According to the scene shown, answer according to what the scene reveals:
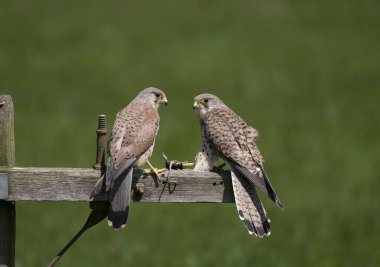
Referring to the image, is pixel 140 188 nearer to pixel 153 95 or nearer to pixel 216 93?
pixel 153 95

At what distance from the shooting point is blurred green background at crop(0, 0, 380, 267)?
28.2ft

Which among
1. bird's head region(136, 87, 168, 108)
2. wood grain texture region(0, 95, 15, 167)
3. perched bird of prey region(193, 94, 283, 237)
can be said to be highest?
wood grain texture region(0, 95, 15, 167)

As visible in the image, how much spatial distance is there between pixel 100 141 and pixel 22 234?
5.08m

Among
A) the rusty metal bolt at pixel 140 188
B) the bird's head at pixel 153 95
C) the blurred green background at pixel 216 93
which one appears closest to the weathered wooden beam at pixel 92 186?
the rusty metal bolt at pixel 140 188

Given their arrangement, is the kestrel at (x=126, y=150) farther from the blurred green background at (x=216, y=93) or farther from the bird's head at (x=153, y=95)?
the blurred green background at (x=216, y=93)

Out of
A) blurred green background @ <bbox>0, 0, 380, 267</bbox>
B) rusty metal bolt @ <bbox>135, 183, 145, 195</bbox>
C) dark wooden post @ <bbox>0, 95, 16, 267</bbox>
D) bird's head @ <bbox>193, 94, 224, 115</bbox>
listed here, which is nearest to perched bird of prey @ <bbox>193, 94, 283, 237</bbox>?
bird's head @ <bbox>193, 94, 224, 115</bbox>

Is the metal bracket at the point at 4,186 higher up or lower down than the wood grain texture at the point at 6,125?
lower down

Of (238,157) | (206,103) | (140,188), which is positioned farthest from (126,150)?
(206,103)

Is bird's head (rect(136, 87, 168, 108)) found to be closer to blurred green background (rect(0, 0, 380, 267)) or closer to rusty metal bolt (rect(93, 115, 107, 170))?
rusty metal bolt (rect(93, 115, 107, 170))

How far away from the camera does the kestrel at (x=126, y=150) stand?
3.65 metres

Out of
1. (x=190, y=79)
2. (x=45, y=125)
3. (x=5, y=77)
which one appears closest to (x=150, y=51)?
(x=190, y=79)

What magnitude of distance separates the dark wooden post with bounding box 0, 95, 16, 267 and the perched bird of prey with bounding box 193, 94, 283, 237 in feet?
3.61

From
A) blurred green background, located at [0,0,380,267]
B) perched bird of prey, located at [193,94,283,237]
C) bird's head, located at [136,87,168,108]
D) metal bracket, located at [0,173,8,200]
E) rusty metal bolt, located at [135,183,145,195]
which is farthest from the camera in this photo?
blurred green background, located at [0,0,380,267]

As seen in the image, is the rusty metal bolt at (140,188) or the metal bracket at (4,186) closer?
the metal bracket at (4,186)
